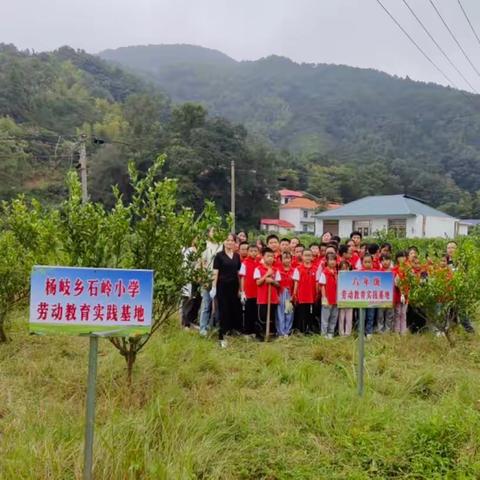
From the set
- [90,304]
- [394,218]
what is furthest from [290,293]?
[394,218]

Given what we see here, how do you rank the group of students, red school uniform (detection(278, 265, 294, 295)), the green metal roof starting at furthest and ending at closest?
1. the green metal roof
2. red school uniform (detection(278, 265, 294, 295))
3. the group of students

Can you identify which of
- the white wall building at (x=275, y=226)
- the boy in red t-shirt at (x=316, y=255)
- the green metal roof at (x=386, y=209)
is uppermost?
the green metal roof at (x=386, y=209)

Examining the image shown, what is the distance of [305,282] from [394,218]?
3350 cm

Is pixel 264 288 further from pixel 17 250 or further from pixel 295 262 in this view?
pixel 17 250

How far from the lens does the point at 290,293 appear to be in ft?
23.9

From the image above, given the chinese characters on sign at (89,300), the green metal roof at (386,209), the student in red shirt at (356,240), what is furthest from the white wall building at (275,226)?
the chinese characters on sign at (89,300)

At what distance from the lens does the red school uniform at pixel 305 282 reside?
723 centimetres

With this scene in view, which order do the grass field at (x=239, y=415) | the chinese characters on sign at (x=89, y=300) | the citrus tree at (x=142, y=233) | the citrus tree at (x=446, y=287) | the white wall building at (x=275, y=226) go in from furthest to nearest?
the white wall building at (x=275, y=226), the citrus tree at (x=446, y=287), the citrus tree at (x=142, y=233), the grass field at (x=239, y=415), the chinese characters on sign at (x=89, y=300)

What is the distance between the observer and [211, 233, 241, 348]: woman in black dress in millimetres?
6617

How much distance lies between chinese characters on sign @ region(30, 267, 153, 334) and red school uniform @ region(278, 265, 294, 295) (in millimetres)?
4278

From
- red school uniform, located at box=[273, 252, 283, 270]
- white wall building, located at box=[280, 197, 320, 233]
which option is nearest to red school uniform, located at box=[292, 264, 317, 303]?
red school uniform, located at box=[273, 252, 283, 270]

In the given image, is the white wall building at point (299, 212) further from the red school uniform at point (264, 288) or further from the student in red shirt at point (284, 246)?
the red school uniform at point (264, 288)

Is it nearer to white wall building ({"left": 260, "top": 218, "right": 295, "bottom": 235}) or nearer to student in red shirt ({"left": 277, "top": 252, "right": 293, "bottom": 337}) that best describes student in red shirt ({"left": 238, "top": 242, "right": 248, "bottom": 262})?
student in red shirt ({"left": 277, "top": 252, "right": 293, "bottom": 337})

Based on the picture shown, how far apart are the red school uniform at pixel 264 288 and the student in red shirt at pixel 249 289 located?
0.08 m
